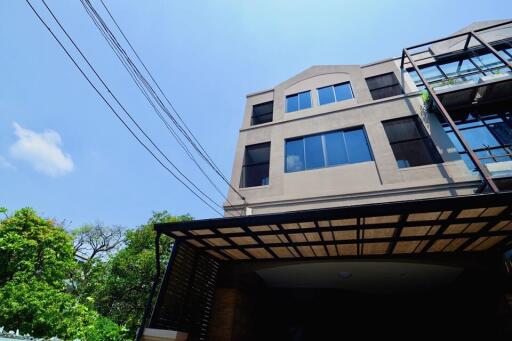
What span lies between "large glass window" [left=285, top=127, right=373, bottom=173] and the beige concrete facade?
0.21 m

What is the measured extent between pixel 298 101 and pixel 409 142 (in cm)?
435

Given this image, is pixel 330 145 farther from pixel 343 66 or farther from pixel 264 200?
pixel 343 66

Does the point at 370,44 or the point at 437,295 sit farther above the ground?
the point at 370,44

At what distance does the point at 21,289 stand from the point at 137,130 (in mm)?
7751

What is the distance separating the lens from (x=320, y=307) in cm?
773

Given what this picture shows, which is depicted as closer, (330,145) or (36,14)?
(36,14)

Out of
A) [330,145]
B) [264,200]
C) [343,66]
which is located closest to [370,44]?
[343,66]

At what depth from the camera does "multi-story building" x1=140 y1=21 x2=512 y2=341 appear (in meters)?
4.28

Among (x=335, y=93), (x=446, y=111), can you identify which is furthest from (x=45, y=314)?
(x=446, y=111)

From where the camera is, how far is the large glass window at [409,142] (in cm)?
699

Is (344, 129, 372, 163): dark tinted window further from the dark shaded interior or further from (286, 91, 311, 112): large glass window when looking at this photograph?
the dark shaded interior

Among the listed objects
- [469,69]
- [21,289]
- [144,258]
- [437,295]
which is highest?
[469,69]

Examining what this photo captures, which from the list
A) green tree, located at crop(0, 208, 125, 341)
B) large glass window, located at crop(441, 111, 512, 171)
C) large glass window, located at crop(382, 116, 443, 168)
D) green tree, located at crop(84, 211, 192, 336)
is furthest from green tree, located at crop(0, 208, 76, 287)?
large glass window, located at crop(441, 111, 512, 171)

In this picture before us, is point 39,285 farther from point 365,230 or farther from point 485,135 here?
point 485,135
